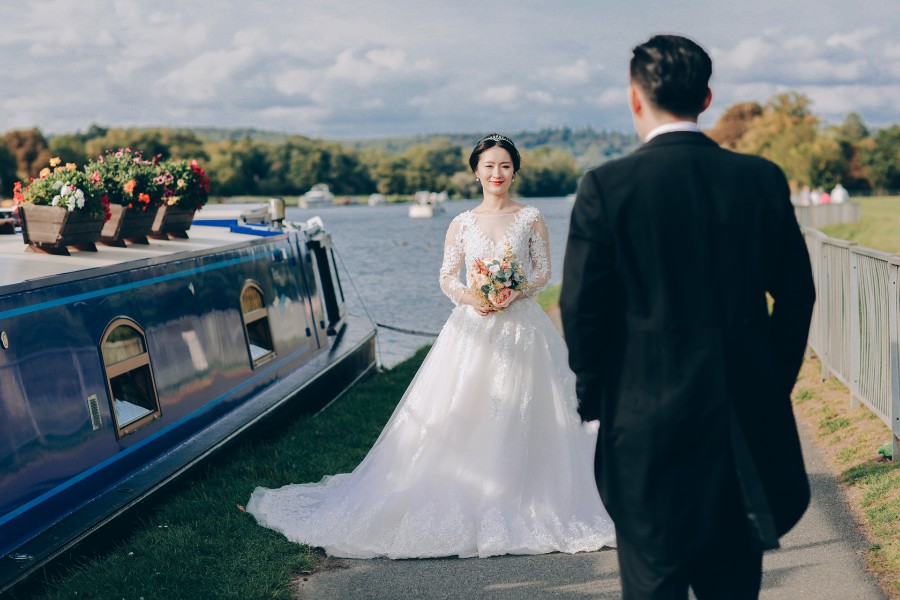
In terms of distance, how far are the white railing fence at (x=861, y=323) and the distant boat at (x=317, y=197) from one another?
9171cm

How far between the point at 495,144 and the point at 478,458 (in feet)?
6.50

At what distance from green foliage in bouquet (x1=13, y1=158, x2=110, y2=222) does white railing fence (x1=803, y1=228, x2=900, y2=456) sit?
17.9 feet

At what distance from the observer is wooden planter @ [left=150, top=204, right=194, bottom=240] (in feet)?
26.0

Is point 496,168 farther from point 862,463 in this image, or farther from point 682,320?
point 682,320

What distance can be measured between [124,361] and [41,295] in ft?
3.51

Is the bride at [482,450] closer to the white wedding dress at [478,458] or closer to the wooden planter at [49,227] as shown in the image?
the white wedding dress at [478,458]

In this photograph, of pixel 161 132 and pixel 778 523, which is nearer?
pixel 778 523

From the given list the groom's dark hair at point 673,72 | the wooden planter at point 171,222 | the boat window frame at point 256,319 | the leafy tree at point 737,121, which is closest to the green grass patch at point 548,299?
the boat window frame at point 256,319

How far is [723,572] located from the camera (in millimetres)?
2770

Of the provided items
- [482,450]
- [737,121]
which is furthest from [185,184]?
[737,121]

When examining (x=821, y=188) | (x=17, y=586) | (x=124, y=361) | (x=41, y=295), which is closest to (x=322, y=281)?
(x=124, y=361)

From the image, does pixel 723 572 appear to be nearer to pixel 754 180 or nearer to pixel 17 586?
pixel 754 180

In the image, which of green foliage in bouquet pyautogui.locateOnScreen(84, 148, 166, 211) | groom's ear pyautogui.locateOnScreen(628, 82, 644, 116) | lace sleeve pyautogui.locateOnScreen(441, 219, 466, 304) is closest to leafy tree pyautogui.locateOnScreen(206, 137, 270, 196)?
green foliage in bouquet pyautogui.locateOnScreen(84, 148, 166, 211)

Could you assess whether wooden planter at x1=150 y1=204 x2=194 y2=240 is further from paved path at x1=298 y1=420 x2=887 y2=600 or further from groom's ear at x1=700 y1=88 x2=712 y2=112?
groom's ear at x1=700 y1=88 x2=712 y2=112
